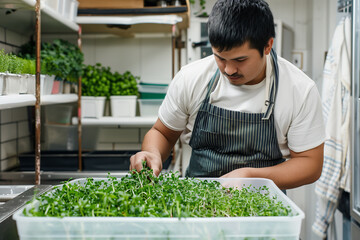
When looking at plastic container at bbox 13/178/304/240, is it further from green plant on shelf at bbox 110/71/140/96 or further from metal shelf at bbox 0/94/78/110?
green plant on shelf at bbox 110/71/140/96

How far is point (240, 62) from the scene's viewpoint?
4.63 feet

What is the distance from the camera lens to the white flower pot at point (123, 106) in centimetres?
292

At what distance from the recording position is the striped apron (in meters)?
1.62

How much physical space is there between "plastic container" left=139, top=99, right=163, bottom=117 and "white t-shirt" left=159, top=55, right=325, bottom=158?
1.18m

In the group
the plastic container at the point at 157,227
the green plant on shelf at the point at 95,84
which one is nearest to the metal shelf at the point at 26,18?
the green plant on shelf at the point at 95,84

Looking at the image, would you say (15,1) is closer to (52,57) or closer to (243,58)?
(52,57)

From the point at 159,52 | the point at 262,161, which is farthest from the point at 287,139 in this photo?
the point at 159,52

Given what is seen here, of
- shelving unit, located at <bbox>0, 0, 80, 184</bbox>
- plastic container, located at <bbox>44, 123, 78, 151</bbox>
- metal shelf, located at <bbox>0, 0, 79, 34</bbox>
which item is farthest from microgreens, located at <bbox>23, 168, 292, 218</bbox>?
plastic container, located at <bbox>44, 123, 78, 151</bbox>

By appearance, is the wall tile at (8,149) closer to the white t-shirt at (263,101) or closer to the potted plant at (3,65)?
the potted plant at (3,65)

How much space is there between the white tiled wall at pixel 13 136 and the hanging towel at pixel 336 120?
2.14m

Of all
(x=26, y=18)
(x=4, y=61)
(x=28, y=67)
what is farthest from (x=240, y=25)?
(x=26, y=18)

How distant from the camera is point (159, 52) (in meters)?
3.36

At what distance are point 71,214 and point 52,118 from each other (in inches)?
93.2

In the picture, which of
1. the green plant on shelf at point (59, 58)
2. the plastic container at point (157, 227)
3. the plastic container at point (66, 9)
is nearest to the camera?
the plastic container at point (157, 227)
